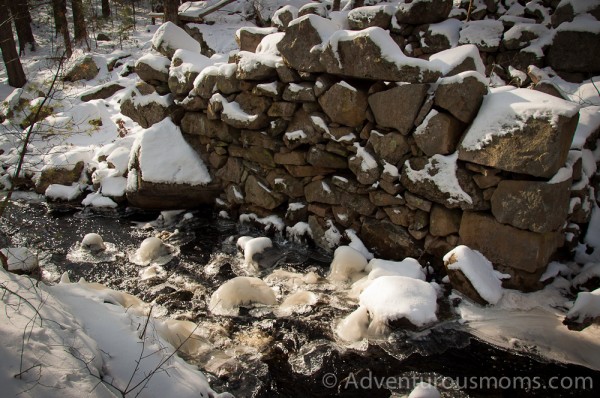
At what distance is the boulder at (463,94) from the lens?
14.5 ft

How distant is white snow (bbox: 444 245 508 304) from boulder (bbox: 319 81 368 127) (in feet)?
6.74

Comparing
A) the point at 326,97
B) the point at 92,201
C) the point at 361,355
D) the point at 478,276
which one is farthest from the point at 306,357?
the point at 92,201

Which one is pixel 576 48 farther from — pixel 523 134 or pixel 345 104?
pixel 345 104

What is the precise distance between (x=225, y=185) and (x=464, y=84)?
4.05 metres

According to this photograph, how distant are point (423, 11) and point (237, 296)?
7.07 meters

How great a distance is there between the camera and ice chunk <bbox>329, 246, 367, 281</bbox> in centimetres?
498

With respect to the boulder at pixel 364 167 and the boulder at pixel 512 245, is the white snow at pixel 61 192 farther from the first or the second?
the boulder at pixel 512 245

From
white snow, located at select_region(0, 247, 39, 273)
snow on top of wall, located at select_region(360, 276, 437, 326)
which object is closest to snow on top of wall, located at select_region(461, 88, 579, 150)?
snow on top of wall, located at select_region(360, 276, 437, 326)

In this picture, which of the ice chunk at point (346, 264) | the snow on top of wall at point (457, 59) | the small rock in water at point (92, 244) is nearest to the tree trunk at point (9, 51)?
the small rock in water at point (92, 244)

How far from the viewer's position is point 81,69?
1098cm

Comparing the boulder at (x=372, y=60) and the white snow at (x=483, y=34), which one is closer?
the boulder at (x=372, y=60)

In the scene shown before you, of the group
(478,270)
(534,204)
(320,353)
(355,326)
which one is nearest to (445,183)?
(534,204)

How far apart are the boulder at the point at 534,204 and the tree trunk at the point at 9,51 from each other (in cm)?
1031

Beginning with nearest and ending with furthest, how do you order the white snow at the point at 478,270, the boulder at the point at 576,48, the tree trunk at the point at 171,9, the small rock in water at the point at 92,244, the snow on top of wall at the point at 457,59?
the white snow at the point at 478,270 → the snow on top of wall at the point at 457,59 → the small rock in water at the point at 92,244 → the boulder at the point at 576,48 → the tree trunk at the point at 171,9
